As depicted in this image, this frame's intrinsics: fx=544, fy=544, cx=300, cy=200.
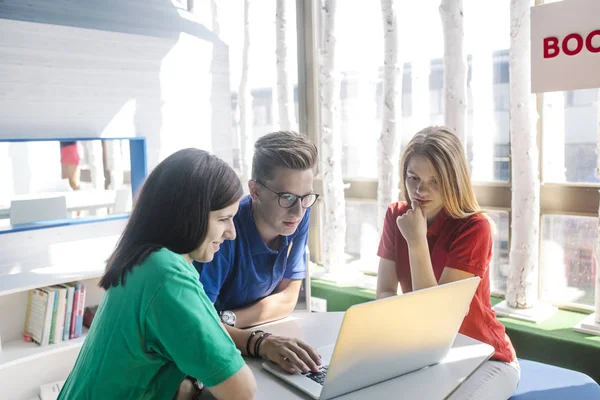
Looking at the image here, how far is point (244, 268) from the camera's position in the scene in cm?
186

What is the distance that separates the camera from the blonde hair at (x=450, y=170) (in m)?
1.98

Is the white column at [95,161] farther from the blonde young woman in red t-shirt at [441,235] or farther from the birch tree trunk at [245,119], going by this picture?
the blonde young woman in red t-shirt at [441,235]

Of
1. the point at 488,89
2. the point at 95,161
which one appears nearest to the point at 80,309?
the point at 95,161

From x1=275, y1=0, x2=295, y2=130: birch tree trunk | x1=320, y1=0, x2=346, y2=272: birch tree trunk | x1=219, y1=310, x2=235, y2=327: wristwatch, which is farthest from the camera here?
x1=275, y1=0, x2=295, y2=130: birch tree trunk

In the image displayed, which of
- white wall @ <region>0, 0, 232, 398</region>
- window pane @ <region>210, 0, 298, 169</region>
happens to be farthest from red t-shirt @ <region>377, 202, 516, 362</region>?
window pane @ <region>210, 0, 298, 169</region>

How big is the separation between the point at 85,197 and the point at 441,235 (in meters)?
2.36

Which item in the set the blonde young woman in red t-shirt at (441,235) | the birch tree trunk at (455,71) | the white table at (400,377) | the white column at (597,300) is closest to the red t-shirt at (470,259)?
the blonde young woman in red t-shirt at (441,235)

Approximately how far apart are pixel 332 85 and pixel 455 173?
2.36 m

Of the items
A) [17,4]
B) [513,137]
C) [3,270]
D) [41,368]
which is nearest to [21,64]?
[17,4]

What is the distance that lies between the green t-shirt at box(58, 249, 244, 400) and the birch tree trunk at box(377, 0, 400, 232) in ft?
9.47

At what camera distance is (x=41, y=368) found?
2.99m

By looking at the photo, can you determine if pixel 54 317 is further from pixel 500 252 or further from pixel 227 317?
pixel 500 252

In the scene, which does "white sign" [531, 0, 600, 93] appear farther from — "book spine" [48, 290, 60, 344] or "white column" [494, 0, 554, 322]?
"book spine" [48, 290, 60, 344]

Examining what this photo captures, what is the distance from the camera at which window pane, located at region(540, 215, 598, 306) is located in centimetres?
326
